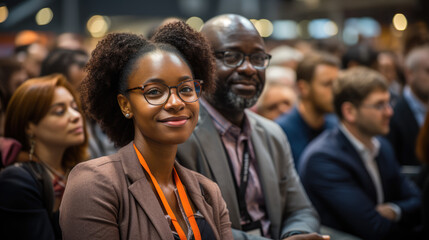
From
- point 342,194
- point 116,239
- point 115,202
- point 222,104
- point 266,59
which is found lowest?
point 342,194

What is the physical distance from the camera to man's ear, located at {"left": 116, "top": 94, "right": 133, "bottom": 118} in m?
1.61

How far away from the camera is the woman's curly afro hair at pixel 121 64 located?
1608 mm

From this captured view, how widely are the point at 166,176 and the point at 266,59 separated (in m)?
0.86

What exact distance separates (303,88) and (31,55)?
2796 millimetres

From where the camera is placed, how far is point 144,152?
162 cm

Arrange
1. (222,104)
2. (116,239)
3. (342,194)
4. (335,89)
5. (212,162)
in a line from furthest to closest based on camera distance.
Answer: (335,89) → (342,194) → (222,104) → (212,162) → (116,239)

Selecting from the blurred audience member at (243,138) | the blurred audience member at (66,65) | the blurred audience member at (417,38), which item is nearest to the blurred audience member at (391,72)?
the blurred audience member at (417,38)

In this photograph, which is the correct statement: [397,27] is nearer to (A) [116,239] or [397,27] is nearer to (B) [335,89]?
(B) [335,89]

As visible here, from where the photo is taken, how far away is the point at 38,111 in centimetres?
221

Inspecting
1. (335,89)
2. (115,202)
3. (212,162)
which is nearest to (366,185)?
(335,89)

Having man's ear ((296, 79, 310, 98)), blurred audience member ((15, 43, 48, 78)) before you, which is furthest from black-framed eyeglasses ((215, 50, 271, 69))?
blurred audience member ((15, 43, 48, 78))

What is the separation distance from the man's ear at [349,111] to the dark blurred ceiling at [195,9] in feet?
7.58

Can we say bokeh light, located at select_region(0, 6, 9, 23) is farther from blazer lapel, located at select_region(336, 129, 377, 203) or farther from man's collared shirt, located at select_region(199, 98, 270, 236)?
blazer lapel, located at select_region(336, 129, 377, 203)

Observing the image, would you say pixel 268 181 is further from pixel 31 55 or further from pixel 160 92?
pixel 31 55
